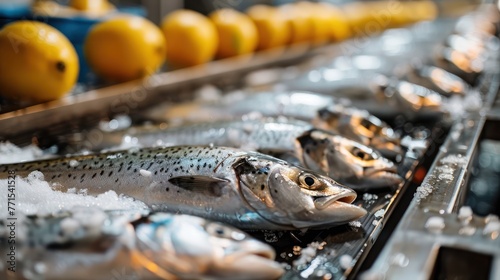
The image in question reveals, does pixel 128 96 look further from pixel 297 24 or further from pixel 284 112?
pixel 297 24

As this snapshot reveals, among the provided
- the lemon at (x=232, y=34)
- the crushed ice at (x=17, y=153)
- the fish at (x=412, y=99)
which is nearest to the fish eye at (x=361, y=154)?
the fish at (x=412, y=99)

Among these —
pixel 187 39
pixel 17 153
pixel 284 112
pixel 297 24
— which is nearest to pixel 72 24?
pixel 187 39

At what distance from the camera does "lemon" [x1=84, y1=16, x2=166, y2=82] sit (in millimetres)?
1786

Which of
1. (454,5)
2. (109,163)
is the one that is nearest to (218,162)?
(109,163)

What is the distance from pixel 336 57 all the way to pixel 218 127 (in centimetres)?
188

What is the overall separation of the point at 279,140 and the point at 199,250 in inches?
24.3

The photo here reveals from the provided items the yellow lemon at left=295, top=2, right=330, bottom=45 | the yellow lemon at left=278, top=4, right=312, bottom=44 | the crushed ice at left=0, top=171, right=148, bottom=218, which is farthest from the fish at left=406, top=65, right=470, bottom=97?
the crushed ice at left=0, top=171, right=148, bottom=218

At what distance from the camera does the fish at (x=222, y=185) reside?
0.94 m

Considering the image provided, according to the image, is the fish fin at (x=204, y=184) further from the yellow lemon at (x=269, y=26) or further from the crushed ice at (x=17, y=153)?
the yellow lemon at (x=269, y=26)

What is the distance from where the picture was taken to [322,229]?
39.4 inches

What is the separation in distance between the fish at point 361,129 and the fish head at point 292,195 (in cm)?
52

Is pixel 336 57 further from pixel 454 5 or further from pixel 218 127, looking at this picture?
pixel 454 5

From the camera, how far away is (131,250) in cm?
70

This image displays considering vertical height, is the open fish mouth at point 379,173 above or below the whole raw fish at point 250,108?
above
